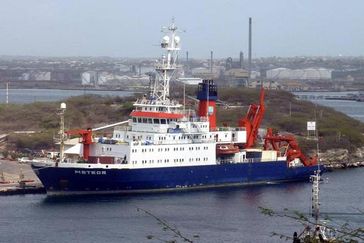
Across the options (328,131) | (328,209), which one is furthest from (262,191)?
(328,131)

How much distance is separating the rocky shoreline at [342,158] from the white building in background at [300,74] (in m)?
80.9

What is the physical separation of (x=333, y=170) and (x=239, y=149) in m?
4.84

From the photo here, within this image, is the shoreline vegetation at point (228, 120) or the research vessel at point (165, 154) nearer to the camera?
the research vessel at point (165, 154)

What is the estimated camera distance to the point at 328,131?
38.9 metres

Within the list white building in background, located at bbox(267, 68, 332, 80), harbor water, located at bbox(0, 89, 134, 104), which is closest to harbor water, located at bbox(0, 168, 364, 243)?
harbor water, located at bbox(0, 89, 134, 104)

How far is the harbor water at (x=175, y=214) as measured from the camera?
62.8 feet

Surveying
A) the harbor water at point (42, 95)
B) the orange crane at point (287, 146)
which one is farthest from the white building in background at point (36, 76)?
the orange crane at point (287, 146)

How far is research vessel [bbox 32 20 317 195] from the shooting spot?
83.1 feet

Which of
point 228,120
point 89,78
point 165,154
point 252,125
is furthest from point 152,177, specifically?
point 89,78

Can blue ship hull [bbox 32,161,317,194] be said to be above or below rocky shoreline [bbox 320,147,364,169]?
above

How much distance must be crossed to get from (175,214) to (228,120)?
18.9 metres

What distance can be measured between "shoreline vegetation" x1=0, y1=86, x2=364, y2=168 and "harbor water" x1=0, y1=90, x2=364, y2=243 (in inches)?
339

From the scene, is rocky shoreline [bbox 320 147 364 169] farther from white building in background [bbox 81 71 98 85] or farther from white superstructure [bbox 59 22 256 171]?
white building in background [bbox 81 71 98 85]

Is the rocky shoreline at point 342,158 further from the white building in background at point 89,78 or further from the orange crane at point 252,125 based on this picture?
the white building in background at point 89,78
